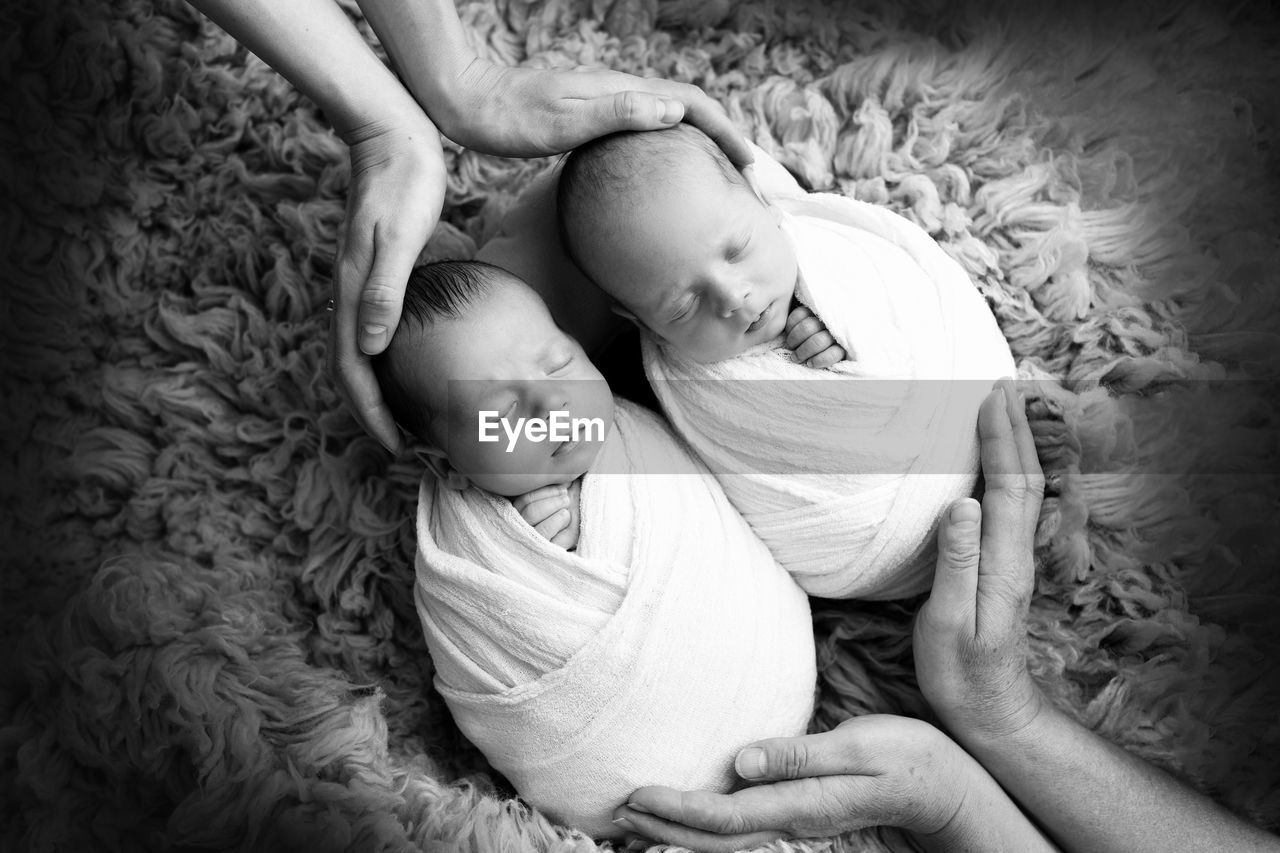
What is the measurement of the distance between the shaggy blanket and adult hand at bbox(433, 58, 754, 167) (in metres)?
0.17

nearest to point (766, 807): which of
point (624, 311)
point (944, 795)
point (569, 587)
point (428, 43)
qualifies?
point (944, 795)

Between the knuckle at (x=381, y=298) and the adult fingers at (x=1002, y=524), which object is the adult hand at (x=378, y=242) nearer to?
the knuckle at (x=381, y=298)

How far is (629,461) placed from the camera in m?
1.09

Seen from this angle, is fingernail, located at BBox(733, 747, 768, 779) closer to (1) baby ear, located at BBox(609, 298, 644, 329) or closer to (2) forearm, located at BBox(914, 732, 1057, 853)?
(2) forearm, located at BBox(914, 732, 1057, 853)

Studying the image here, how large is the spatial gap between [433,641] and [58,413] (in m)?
0.56

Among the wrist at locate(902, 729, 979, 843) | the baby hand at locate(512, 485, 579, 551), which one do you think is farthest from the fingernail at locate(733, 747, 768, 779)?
the baby hand at locate(512, 485, 579, 551)

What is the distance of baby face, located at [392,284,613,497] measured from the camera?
1.02 metres

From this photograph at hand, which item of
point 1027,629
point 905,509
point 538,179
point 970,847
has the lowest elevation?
point 970,847

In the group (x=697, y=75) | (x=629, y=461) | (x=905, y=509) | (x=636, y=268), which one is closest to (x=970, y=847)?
(x=905, y=509)

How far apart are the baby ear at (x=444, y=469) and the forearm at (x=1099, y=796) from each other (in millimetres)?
567

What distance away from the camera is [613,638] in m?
1.01

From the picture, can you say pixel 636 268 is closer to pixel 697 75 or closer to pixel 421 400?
pixel 421 400

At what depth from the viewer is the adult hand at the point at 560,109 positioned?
1054 mm

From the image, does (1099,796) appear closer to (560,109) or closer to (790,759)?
(790,759)
